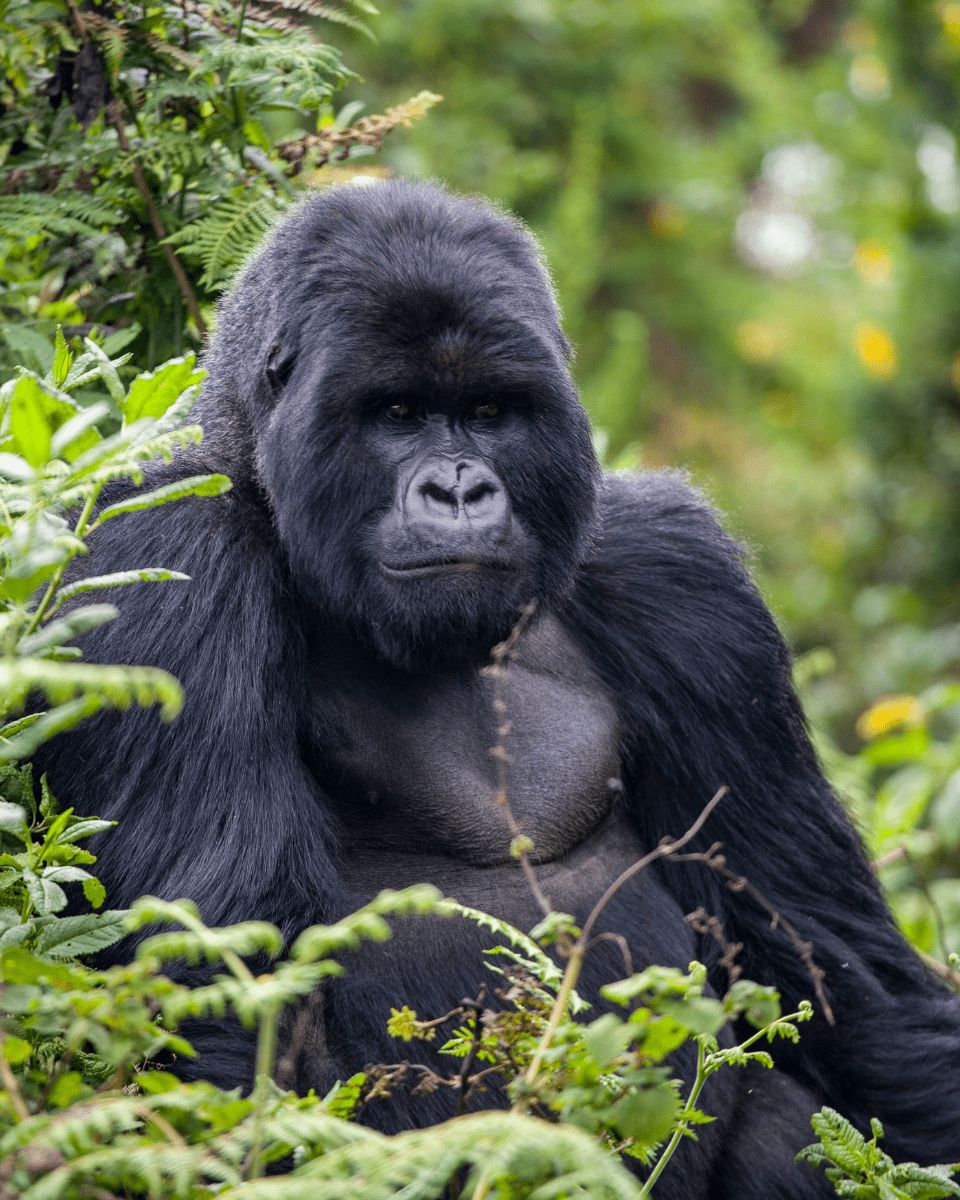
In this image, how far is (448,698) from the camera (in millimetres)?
2809

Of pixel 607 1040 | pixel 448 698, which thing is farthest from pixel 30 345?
pixel 607 1040

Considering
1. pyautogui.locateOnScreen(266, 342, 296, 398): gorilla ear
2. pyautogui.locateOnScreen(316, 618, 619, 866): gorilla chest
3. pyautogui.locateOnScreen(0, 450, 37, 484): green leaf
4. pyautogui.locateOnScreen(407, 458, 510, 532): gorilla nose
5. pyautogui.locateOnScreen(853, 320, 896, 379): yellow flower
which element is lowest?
pyautogui.locateOnScreen(853, 320, 896, 379): yellow flower

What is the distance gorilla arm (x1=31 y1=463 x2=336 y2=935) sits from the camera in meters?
2.29

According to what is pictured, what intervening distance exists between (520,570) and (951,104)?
6297 mm

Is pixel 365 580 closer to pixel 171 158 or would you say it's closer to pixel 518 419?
pixel 518 419

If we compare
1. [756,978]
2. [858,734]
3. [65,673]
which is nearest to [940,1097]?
[756,978]

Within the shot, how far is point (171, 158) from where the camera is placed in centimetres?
310

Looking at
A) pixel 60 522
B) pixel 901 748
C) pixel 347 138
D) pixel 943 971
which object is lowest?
pixel 901 748

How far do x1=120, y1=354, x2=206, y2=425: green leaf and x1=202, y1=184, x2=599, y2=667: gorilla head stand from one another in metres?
0.73

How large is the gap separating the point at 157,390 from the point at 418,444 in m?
0.82

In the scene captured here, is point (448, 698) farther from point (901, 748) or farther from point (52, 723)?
point (901, 748)

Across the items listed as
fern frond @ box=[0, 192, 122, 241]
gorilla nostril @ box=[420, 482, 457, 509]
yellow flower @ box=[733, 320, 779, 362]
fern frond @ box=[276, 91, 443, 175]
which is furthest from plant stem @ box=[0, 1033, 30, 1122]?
yellow flower @ box=[733, 320, 779, 362]

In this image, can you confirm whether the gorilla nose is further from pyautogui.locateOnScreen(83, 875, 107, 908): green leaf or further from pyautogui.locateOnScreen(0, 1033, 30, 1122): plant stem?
pyautogui.locateOnScreen(0, 1033, 30, 1122): plant stem

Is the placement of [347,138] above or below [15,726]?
above
